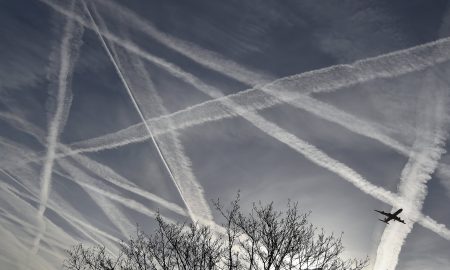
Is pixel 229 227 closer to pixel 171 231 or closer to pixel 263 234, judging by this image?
pixel 263 234

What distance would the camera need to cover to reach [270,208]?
25750mm

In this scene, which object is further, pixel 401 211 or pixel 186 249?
pixel 401 211

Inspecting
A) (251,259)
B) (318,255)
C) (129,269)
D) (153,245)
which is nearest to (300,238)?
(318,255)

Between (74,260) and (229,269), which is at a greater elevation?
(229,269)

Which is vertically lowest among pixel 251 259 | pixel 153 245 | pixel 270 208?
pixel 153 245

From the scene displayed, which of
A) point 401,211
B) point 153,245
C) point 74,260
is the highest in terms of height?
point 401,211

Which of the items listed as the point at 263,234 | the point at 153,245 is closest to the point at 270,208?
the point at 263,234

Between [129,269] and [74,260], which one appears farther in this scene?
[74,260]

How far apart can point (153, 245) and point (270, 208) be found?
29.1 feet

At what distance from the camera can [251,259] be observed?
24984 millimetres

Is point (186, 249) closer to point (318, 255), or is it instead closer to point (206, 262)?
point (206, 262)

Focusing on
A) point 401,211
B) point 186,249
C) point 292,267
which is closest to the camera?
point 292,267

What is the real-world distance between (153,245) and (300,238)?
1043 centimetres

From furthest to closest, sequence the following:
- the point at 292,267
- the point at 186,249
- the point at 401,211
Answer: the point at 401,211, the point at 186,249, the point at 292,267
